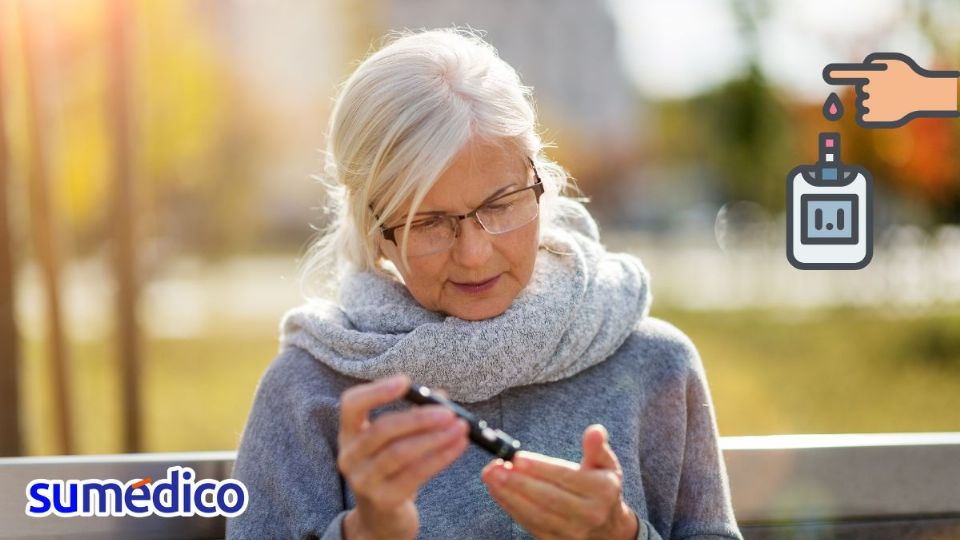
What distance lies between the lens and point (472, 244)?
2.11 metres

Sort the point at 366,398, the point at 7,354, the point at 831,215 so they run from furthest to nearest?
1. the point at 7,354
2. the point at 831,215
3. the point at 366,398

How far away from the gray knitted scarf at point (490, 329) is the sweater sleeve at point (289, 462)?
93mm

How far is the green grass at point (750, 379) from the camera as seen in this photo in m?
7.20

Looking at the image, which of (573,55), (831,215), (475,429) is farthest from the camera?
(573,55)

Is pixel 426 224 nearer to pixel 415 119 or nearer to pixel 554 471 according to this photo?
pixel 415 119

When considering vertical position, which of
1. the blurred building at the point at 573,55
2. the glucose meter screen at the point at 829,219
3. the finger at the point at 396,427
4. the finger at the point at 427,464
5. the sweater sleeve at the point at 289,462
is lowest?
the sweater sleeve at the point at 289,462

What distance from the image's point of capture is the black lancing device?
162cm

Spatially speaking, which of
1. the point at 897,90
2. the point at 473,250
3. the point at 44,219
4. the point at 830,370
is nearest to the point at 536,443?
the point at 473,250

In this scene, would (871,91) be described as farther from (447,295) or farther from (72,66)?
(72,66)

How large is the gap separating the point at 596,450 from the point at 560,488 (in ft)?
0.27

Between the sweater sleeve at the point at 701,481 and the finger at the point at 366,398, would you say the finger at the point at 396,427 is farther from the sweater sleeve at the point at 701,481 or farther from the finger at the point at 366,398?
the sweater sleeve at the point at 701,481

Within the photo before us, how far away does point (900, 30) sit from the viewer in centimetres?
793

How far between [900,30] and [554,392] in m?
6.64

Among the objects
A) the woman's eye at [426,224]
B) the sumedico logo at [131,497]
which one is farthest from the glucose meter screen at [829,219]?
the sumedico logo at [131,497]
